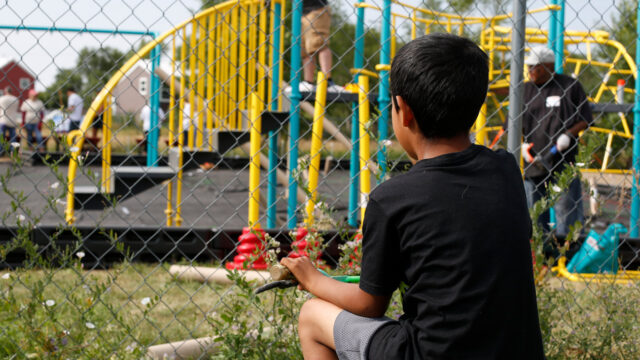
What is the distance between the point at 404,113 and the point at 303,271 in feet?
1.65

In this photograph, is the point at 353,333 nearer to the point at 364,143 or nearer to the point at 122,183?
the point at 364,143

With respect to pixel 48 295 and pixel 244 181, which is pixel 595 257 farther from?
pixel 244 181

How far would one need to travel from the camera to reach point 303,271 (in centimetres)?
169

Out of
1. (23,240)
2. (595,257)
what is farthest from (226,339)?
(595,257)

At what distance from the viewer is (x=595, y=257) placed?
182 inches

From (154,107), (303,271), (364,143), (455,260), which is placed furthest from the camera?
(154,107)

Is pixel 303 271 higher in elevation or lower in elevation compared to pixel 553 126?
higher

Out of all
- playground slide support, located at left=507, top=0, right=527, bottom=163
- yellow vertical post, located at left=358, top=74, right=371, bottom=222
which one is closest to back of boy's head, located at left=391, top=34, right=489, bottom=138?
playground slide support, located at left=507, top=0, right=527, bottom=163

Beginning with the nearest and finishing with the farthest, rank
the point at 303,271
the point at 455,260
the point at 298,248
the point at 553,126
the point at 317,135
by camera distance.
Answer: the point at 455,260, the point at 303,271, the point at 298,248, the point at 317,135, the point at 553,126

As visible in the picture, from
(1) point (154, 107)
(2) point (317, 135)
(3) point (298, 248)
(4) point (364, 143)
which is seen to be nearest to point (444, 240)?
(3) point (298, 248)

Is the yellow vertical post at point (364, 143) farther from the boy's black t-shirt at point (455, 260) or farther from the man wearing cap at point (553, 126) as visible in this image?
the boy's black t-shirt at point (455, 260)

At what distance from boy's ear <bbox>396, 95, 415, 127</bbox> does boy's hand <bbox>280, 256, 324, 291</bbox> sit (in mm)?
463

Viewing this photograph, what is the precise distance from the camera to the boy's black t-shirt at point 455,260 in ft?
4.69

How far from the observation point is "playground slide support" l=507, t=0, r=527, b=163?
261cm
